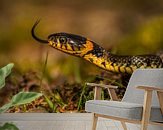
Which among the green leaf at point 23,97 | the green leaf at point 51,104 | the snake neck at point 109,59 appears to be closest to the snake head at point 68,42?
the snake neck at point 109,59

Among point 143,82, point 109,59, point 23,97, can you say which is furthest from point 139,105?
point 109,59

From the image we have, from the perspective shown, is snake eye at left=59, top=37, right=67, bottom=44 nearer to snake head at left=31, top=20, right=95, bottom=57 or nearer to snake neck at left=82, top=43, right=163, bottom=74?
snake head at left=31, top=20, right=95, bottom=57

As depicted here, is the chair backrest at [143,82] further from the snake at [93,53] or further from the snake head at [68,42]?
the snake head at [68,42]

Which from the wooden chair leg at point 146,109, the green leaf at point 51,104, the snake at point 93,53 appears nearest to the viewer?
the wooden chair leg at point 146,109

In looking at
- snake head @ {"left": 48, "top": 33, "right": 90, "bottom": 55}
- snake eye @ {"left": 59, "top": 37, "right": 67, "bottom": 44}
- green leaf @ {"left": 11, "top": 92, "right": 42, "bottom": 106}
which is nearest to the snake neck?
snake head @ {"left": 48, "top": 33, "right": 90, "bottom": 55}

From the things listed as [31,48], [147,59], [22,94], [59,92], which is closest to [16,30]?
[31,48]

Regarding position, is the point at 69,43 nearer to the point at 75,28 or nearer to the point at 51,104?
the point at 75,28
